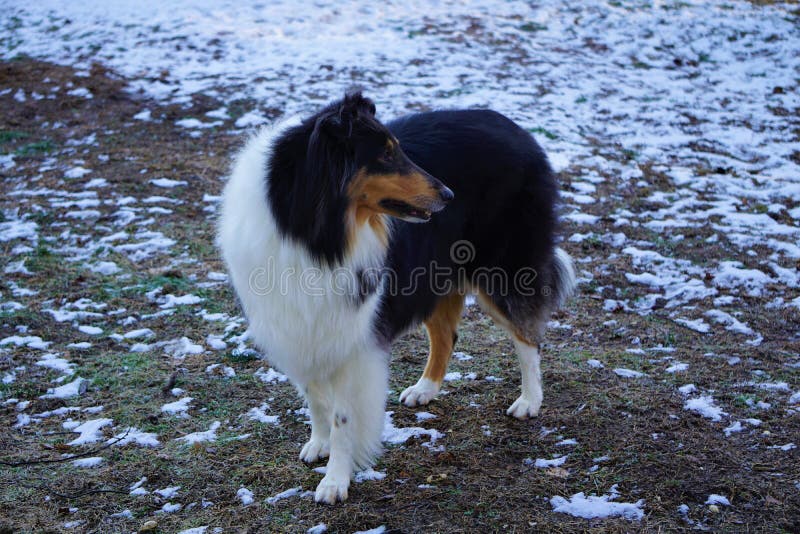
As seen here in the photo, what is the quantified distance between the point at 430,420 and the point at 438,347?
17.4 inches

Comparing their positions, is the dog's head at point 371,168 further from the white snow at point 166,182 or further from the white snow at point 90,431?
the white snow at point 166,182

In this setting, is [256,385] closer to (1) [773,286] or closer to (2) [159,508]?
(2) [159,508]

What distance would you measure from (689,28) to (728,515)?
10.1m

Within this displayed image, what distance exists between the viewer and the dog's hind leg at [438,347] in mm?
3973

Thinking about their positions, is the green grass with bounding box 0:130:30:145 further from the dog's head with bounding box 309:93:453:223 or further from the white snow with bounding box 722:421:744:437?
the white snow with bounding box 722:421:744:437

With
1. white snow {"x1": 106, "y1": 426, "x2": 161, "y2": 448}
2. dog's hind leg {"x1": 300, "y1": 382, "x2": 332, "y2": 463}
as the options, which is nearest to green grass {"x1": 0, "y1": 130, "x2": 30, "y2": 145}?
white snow {"x1": 106, "y1": 426, "x2": 161, "y2": 448}

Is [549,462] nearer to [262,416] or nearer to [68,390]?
[262,416]

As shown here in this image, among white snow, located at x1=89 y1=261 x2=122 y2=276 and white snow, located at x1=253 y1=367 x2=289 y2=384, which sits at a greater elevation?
white snow, located at x1=253 y1=367 x2=289 y2=384

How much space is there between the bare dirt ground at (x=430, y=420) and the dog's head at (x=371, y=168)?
1.28m

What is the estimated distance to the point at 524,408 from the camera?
3805 mm

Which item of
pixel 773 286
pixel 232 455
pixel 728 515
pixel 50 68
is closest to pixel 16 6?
pixel 50 68

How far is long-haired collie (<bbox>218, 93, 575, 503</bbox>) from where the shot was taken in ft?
9.45

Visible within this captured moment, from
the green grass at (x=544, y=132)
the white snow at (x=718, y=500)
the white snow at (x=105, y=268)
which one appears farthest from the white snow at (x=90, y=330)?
the green grass at (x=544, y=132)

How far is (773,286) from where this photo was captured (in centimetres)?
507
